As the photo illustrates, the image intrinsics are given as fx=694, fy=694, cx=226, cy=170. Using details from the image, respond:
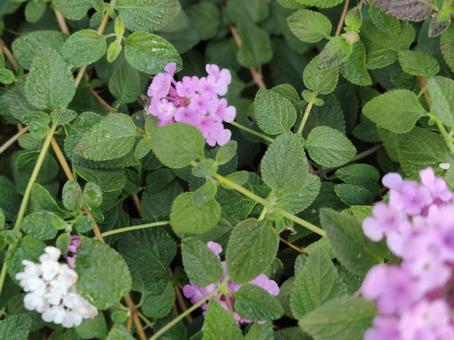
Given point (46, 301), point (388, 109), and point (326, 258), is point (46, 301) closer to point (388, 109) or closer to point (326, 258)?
point (326, 258)

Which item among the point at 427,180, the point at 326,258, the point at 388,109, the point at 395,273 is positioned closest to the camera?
the point at 395,273

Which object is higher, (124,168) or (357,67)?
(357,67)

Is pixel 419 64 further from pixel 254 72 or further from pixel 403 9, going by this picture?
pixel 254 72

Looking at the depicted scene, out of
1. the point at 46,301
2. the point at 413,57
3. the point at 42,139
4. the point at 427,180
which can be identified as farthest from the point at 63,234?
the point at 413,57

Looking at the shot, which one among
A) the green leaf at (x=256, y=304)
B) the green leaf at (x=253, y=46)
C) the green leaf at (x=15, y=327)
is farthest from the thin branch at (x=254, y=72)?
the green leaf at (x=15, y=327)

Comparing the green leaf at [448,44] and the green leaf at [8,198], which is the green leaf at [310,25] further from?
the green leaf at [8,198]

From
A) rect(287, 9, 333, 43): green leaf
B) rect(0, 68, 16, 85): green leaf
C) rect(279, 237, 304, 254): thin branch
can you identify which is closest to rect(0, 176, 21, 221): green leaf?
rect(0, 68, 16, 85): green leaf
